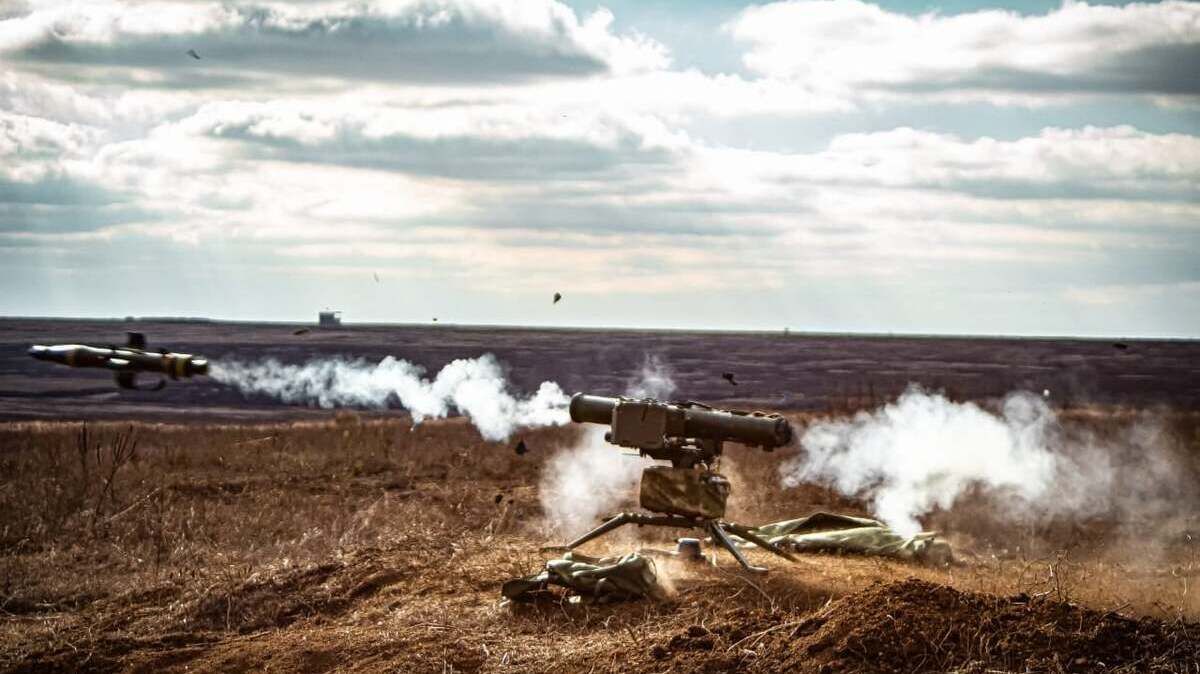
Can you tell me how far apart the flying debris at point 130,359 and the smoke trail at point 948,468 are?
9.39m

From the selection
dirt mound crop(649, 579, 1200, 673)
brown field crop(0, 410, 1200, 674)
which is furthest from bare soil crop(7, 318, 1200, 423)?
dirt mound crop(649, 579, 1200, 673)

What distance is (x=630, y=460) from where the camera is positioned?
82.4 feet

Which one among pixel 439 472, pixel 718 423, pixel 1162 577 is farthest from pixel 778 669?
pixel 439 472

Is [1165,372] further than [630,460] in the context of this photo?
Yes

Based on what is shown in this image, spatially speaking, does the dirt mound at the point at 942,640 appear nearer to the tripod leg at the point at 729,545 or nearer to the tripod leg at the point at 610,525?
the tripod leg at the point at 729,545

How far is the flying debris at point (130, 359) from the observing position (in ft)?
47.0

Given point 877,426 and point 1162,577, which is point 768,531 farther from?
point 1162,577

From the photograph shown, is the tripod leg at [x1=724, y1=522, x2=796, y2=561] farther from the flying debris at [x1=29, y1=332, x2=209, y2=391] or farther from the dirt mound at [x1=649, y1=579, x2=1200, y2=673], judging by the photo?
the flying debris at [x1=29, y1=332, x2=209, y2=391]

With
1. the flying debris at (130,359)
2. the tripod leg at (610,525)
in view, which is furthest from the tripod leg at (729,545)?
the flying debris at (130,359)

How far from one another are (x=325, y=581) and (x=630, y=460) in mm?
11969

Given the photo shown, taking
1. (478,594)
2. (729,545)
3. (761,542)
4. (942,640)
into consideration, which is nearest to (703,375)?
(761,542)

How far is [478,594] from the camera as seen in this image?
12.8m

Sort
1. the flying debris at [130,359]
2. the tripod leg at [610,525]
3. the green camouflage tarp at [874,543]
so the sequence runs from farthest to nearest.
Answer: the green camouflage tarp at [874,543] → the flying debris at [130,359] → the tripod leg at [610,525]

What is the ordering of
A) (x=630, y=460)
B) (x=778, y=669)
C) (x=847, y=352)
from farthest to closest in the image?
(x=847, y=352) < (x=630, y=460) < (x=778, y=669)
